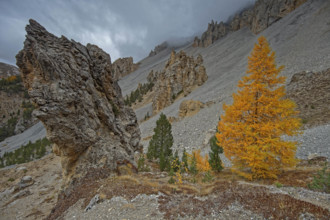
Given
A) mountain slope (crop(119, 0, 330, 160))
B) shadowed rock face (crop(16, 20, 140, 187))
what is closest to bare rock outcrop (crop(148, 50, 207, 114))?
mountain slope (crop(119, 0, 330, 160))

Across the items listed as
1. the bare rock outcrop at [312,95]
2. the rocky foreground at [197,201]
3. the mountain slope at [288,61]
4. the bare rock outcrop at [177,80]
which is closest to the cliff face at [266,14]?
the mountain slope at [288,61]

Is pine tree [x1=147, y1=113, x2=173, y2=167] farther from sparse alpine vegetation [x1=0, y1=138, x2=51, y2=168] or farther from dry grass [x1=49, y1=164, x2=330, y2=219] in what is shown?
sparse alpine vegetation [x1=0, y1=138, x2=51, y2=168]

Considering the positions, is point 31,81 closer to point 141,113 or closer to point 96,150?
point 96,150

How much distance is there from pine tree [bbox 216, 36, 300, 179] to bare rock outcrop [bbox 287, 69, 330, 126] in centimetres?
1578

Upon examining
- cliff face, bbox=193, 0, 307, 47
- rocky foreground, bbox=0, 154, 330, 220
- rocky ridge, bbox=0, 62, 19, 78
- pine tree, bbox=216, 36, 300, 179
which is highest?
rocky ridge, bbox=0, 62, 19, 78

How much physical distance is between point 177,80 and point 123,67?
135824 millimetres

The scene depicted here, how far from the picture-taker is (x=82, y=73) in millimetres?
11492

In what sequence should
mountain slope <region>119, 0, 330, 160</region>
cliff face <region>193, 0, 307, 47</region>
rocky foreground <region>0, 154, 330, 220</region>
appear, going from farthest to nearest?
cliff face <region>193, 0, 307, 47</region> → mountain slope <region>119, 0, 330, 160</region> → rocky foreground <region>0, 154, 330, 220</region>

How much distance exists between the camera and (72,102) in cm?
991

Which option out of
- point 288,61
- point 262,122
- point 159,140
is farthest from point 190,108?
point 262,122

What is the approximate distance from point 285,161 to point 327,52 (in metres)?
44.7

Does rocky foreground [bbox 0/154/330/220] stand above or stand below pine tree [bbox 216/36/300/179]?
below

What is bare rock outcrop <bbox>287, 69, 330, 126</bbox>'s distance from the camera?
20.6 meters

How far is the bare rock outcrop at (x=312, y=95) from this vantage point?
20608 mm
